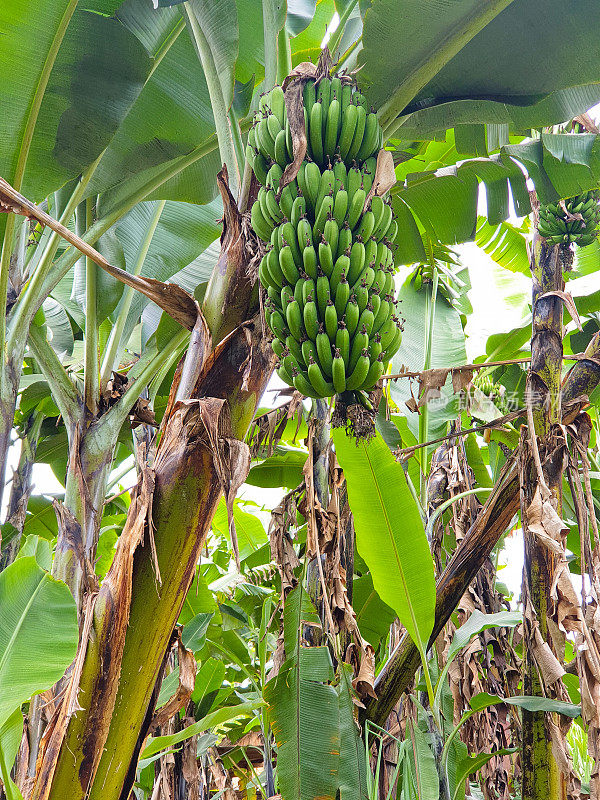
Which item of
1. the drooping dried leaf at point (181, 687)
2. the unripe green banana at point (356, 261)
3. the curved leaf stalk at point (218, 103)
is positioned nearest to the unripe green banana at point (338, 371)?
the unripe green banana at point (356, 261)

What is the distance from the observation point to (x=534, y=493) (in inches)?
51.3

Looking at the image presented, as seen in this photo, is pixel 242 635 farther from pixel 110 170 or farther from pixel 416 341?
pixel 110 170

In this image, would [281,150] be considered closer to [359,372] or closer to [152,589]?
[359,372]

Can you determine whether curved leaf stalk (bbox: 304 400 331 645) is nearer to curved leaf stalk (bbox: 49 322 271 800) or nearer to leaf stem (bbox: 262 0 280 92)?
curved leaf stalk (bbox: 49 322 271 800)

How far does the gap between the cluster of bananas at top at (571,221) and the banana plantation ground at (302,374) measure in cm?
1

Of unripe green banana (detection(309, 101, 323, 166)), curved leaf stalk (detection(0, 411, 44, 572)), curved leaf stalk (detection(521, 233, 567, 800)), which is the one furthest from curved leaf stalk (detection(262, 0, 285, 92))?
curved leaf stalk (detection(0, 411, 44, 572))

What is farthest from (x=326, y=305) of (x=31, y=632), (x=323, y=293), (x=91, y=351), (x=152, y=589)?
(x=91, y=351)

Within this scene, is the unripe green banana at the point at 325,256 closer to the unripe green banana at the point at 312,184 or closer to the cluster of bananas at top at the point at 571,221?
the unripe green banana at the point at 312,184

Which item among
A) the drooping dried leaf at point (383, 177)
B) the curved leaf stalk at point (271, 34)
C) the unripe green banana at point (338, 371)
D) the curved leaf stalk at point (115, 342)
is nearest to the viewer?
the unripe green banana at point (338, 371)

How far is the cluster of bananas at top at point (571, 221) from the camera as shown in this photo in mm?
1557

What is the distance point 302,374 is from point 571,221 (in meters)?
1.10

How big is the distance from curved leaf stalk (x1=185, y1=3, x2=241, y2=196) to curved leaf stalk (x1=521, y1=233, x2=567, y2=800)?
32.5 inches

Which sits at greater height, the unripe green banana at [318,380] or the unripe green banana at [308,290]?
the unripe green banana at [308,290]

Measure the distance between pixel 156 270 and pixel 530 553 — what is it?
53.2 inches
